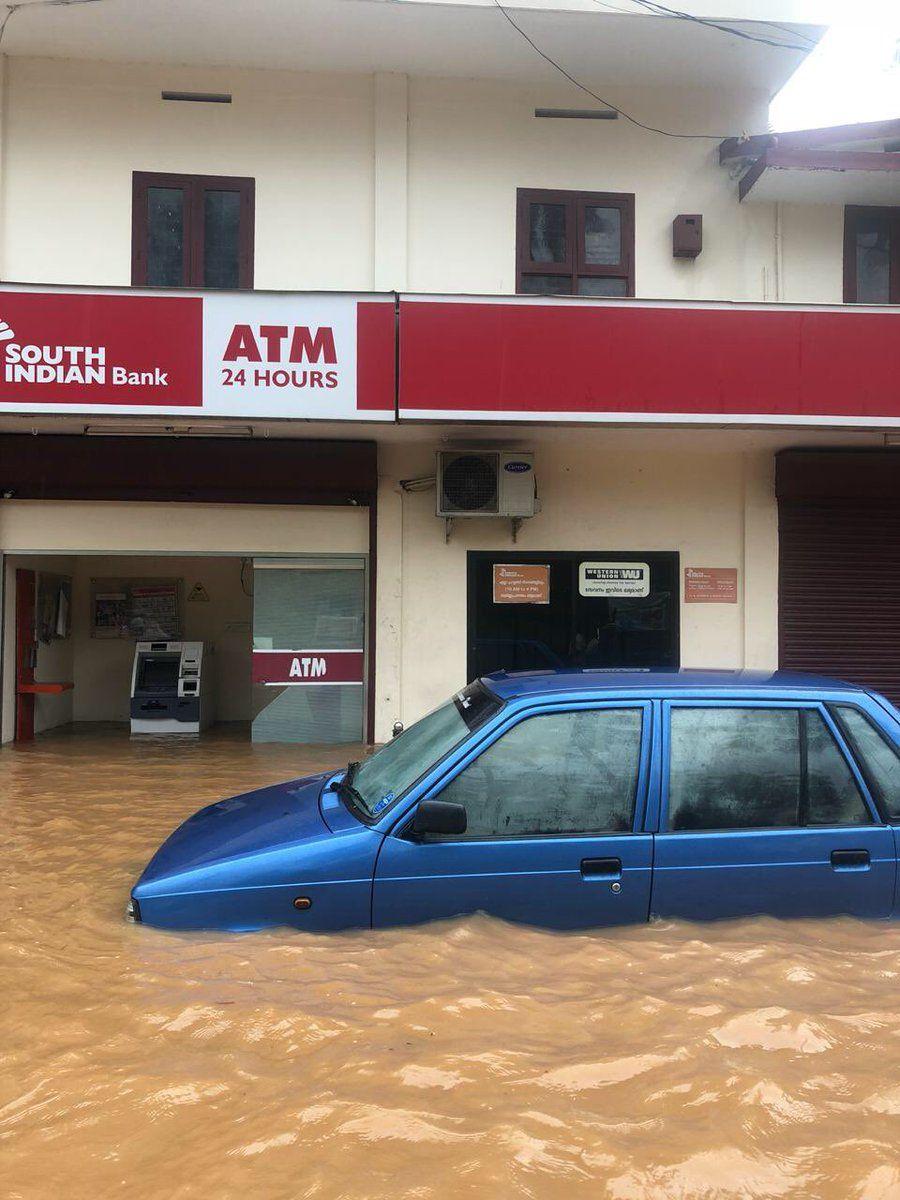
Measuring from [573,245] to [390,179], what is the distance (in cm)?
194

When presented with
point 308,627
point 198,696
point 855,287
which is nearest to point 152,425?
point 308,627

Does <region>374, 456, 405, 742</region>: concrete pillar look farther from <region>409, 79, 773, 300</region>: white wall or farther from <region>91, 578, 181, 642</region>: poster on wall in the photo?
<region>91, 578, 181, 642</region>: poster on wall

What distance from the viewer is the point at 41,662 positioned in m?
10.7

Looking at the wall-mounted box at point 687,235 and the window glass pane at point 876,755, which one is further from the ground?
the wall-mounted box at point 687,235

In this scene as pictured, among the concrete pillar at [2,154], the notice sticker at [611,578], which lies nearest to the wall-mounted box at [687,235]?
the notice sticker at [611,578]

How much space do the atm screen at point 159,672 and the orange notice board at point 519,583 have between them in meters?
4.04

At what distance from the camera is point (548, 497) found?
372 inches

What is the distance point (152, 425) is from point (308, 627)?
246 cm

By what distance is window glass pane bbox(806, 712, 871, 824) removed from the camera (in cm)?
384

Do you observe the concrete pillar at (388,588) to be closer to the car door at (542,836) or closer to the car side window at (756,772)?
the car door at (542,836)

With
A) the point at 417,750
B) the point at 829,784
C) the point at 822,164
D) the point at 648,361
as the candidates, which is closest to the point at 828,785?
the point at 829,784

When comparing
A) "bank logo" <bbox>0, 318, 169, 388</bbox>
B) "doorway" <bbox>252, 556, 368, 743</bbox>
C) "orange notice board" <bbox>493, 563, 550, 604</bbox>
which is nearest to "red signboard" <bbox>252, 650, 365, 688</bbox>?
"doorway" <bbox>252, 556, 368, 743</bbox>

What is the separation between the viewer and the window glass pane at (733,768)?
3.79m

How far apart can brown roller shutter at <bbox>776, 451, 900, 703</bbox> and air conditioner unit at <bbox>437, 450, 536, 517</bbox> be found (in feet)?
8.70
